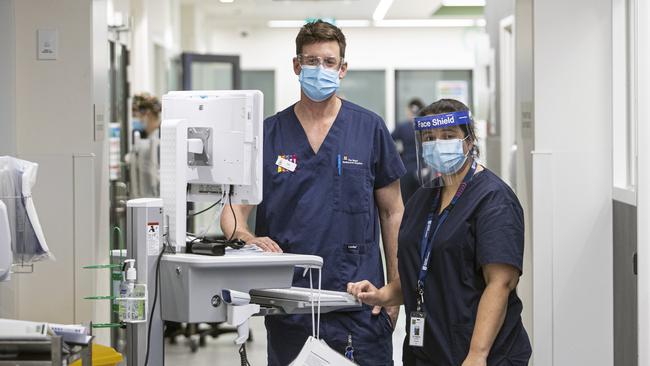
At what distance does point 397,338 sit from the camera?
690cm

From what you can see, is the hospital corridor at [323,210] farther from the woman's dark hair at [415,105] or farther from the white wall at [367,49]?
the white wall at [367,49]

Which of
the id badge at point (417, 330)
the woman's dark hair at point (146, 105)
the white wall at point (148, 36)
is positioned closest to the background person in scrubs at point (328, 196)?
the id badge at point (417, 330)

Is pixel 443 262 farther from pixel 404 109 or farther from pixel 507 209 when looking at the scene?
pixel 404 109

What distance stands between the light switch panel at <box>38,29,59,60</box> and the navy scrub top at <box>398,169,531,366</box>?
2.63 meters

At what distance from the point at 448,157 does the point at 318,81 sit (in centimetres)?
64

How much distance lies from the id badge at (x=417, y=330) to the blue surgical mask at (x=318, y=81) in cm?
86

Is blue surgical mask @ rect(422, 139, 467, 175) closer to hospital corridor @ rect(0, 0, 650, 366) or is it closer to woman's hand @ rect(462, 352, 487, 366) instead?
hospital corridor @ rect(0, 0, 650, 366)

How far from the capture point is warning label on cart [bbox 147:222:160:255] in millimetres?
2812

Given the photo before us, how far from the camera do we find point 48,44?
4836 millimetres

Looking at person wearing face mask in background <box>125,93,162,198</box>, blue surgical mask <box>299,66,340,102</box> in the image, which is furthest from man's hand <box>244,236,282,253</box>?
person wearing face mask in background <box>125,93,162,198</box>

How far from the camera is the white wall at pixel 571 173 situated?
4691mm

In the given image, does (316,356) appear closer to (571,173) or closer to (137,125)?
(571,173)

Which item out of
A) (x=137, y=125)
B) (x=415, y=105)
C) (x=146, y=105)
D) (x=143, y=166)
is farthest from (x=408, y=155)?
(x=143, y=166)

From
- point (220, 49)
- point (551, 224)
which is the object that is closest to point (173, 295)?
point (551, 224)
